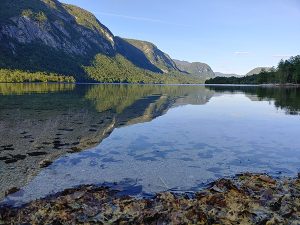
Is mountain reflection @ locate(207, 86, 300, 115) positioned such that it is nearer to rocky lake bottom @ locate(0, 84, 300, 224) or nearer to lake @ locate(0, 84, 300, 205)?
lake @ locate(0, 84, 300, 205)

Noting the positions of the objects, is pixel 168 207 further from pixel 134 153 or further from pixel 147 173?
pixel 134 153

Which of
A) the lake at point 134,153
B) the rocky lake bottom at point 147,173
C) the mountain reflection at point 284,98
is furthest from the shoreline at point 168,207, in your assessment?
the mountain reflection at point 284,98

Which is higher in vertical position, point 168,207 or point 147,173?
point 168,207

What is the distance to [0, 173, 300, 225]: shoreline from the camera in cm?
1158

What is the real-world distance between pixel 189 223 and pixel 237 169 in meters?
8.50

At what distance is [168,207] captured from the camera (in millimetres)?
12547

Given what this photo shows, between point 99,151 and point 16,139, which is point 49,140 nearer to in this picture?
point 16,139

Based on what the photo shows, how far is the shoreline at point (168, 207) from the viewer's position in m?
11.6

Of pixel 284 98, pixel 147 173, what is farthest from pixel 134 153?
pixel 284 98

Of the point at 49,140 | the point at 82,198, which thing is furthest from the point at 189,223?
the point at 49,140

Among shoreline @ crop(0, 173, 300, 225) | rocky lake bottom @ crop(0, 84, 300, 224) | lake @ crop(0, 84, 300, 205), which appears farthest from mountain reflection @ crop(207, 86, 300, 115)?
shoreline @ crop(0, 173, 300, 225)

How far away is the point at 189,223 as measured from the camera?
11.3m

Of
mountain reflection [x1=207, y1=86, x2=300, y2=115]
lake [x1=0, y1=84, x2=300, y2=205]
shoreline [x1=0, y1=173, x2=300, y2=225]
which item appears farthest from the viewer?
mountain reflection [x1=207, y1=86, x2=300, y2=115]

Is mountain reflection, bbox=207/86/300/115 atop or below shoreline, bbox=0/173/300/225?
atop
